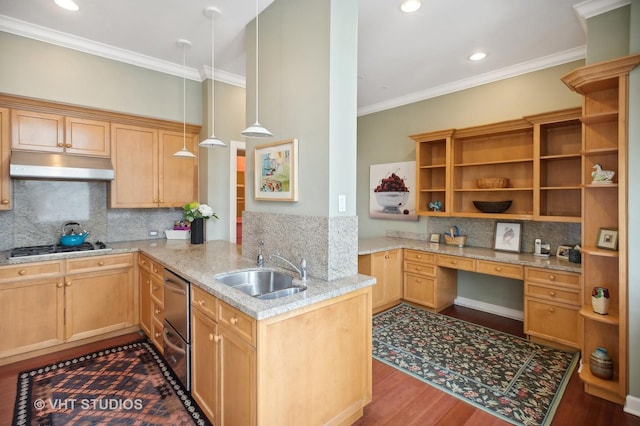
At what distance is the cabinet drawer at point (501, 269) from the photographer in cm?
320

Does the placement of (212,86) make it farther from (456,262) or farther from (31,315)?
(456,262)

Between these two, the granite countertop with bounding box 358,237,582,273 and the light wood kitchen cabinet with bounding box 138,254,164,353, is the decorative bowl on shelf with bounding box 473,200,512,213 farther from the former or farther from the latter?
the light wood kitchen cabinet with bounding box 138,254,164,353

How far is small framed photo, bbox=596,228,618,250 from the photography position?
88.7 inches

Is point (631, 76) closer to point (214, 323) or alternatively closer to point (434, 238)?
point (434, 238)

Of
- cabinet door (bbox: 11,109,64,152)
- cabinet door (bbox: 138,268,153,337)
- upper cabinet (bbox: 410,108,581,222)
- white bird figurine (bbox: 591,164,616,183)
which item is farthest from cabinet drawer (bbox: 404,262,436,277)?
cabinet door (bbox: 11,109,64,152)

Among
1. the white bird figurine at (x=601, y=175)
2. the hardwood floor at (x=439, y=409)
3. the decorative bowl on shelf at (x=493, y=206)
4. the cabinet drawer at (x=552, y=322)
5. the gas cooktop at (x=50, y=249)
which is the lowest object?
the hardwood floor at (x=439, y=409)

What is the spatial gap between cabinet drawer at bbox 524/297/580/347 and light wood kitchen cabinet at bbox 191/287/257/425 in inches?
116

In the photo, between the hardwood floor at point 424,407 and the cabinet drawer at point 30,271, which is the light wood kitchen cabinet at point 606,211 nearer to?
the hardwood floor at point 424,407

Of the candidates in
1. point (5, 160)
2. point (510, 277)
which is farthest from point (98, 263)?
point (510, 277)

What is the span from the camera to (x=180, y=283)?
2221 mm

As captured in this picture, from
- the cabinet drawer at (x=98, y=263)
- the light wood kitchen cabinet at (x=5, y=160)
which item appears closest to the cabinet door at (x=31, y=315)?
the cabinet drawer at (x=98, y=263)

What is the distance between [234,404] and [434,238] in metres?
3.38

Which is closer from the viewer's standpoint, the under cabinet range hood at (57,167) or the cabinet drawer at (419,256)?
the under cabinet range hood at (57,167)

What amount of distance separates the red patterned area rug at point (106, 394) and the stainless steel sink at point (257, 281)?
0.87m
